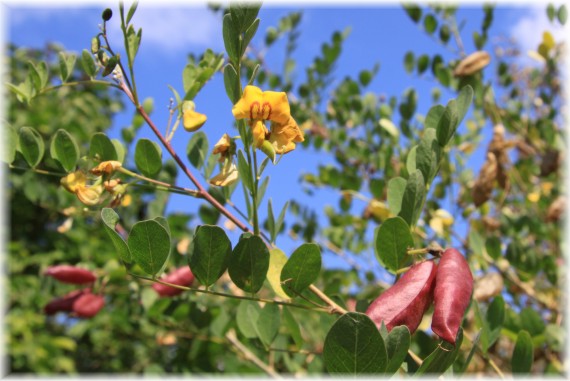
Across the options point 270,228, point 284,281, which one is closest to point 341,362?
point 284,281

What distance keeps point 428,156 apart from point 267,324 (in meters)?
0.34

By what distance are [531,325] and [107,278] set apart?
0.85 m

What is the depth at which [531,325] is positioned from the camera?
41.5 inches

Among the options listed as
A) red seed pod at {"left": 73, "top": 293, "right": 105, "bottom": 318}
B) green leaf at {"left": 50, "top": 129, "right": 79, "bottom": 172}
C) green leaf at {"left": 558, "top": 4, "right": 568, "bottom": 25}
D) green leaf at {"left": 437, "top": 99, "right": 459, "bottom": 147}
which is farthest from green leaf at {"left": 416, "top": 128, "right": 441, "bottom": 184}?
green leaf at {"left": 558, "top": 4, "right": 568, "bottom": 25}

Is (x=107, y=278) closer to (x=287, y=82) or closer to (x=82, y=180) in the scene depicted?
(x=82, y=180)

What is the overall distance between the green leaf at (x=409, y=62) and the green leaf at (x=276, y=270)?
1.18m

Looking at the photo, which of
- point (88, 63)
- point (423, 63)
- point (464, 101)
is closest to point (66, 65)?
point (88, 63)

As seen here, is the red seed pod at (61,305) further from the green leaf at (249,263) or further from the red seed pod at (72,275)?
the green leaf at (249,263)

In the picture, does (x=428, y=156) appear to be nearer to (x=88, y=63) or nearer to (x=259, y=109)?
(x=259, y=109)

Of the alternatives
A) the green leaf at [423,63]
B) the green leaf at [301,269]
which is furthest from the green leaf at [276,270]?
the green leaf at [423,63]

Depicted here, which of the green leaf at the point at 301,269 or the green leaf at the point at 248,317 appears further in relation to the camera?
the green leaf at the point at 248,317

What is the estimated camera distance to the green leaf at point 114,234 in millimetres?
542

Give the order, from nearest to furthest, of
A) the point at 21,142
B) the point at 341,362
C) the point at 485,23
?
the point at 341,362 < the point at 21,142 < the point at 485,23

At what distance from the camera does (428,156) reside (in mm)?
703
